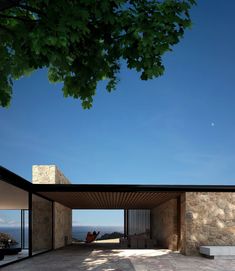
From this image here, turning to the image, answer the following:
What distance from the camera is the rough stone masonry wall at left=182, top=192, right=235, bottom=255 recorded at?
48.3 ft

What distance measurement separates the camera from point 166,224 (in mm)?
19844

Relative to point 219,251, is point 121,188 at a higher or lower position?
higher

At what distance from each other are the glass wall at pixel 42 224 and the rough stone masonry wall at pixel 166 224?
213 inches

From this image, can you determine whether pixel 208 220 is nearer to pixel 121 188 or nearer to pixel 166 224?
pixel 121 188

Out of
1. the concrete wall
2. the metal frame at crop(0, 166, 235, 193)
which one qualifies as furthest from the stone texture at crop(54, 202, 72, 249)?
the metal frame at crop(0, 166, 235, 193)

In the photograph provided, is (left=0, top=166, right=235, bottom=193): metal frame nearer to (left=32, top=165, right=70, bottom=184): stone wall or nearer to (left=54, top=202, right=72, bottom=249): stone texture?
(left=32, top=165, right=70, bottom=184): stone wall

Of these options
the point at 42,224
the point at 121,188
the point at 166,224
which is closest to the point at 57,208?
the point at 42,224

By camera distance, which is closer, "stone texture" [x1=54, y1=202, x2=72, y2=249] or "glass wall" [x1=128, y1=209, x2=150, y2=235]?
"stone texture" [x1=54, y1=202, x2=72, y2=249]

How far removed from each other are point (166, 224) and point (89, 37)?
1541 centimetres

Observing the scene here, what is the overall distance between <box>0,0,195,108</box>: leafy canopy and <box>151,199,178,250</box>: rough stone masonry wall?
12.3 metres

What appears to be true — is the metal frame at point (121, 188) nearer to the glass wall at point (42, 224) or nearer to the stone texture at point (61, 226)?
the glass wall at point (42, 224)

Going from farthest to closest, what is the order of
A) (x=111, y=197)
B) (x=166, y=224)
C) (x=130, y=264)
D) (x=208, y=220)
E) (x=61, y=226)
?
(x=61, y=226), (x=166, y=224), (x=111, y=197), (x=208, y=220), (x=130, y=264)

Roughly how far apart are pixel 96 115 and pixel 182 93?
48.7ft

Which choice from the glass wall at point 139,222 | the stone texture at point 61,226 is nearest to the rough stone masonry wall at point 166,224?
the glass wall at point 139,222
